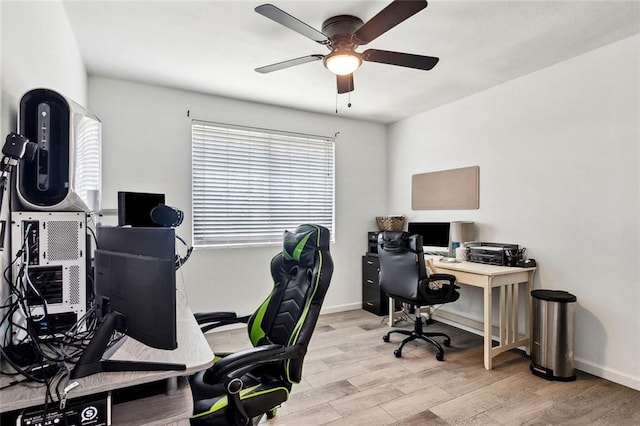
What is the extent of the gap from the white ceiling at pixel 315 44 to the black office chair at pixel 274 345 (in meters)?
1.61

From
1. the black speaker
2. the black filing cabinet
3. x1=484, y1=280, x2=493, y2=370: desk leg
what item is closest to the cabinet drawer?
the black filing cabinet

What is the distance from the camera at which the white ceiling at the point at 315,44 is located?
2.15 meters

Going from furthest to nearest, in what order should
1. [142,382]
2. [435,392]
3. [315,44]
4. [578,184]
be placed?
[578,184] < [315,44] < [435,392] < [142,382]

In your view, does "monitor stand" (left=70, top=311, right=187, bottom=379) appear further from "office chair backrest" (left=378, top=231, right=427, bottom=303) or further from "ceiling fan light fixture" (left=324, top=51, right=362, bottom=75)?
"office chair backrest" (left=378, top=231, right=427, bottom=303)

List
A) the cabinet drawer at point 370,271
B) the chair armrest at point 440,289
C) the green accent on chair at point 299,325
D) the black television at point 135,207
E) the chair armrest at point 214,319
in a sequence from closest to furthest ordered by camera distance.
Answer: the green accent on chair at point 299,325 < the chair armrest at point 214,319 < the black television at point 135,207 < the chair armrest at point 440,289 < the cabinet drawer at point 370,271

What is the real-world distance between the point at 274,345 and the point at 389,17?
1.83m

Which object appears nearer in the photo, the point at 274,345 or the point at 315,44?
the point at 274,345

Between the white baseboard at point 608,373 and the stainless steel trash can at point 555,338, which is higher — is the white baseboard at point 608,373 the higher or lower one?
the lower one

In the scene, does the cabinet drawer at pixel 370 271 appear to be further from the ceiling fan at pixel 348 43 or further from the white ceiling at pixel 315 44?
the ceiling fan at pixel 348 43

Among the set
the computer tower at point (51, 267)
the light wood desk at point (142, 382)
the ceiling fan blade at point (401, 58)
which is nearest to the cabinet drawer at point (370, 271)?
the ceiling fan blade at point (401, 58)

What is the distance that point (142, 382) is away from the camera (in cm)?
103

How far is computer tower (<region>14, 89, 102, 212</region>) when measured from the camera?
136 cm

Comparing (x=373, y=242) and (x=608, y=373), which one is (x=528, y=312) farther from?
(x=373, y=242)

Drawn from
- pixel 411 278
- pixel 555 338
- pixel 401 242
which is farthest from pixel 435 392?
pixel 401 242
